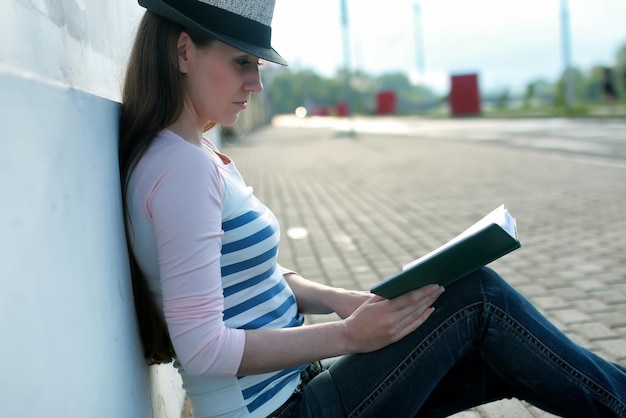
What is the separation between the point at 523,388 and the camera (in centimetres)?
188

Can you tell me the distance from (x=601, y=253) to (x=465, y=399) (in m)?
3.25

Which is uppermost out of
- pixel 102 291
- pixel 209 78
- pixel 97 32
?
pixel 97 32

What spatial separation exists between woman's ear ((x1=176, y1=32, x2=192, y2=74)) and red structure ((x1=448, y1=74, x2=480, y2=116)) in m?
37.5

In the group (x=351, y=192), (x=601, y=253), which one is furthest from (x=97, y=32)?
(x=351, y=192)

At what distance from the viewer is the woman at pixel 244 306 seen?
1.51 metres

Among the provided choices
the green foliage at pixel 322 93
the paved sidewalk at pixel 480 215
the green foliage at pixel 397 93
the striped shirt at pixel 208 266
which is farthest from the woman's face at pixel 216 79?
the green foliage at pixel 322 93

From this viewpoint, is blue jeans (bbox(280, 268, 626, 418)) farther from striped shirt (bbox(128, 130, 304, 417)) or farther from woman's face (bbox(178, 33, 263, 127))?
woman's face (bbox(178, 33, 263, 127))

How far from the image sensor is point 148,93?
5.49 ft

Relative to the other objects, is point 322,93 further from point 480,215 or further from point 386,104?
point 480,215

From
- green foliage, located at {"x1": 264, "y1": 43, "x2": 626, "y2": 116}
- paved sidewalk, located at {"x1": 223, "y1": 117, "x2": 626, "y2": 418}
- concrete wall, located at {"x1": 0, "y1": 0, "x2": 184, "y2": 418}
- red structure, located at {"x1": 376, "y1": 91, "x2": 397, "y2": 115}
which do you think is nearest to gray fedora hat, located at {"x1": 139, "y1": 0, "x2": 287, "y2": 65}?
concrete wall, located at {"x1": 0, "y1": 0, "x2": 184, "y2": 418}

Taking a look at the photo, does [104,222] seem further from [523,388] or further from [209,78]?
[523,388]

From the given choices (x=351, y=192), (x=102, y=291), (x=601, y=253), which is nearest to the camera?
(x=102, y=291)

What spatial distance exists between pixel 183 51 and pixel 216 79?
0.10 m

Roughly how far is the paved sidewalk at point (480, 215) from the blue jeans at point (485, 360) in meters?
0.77
